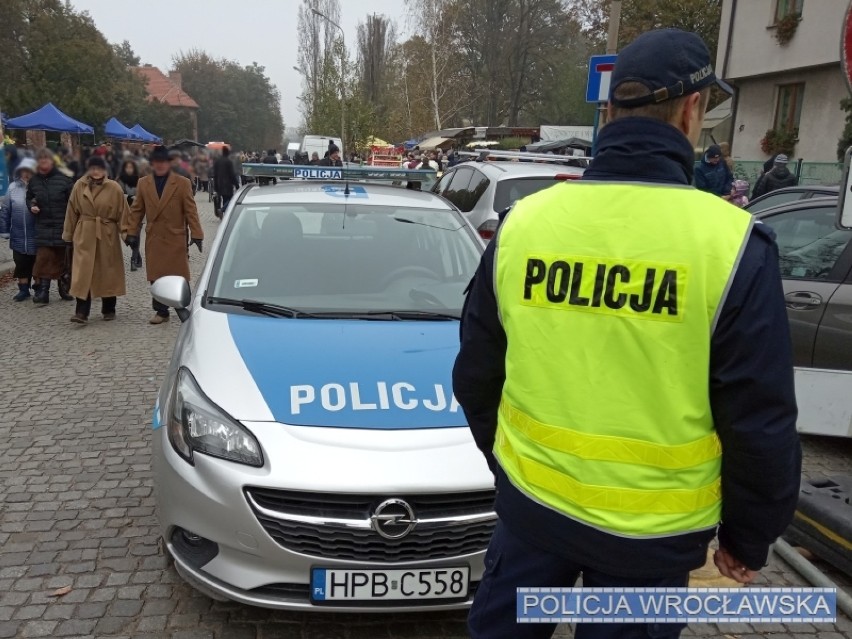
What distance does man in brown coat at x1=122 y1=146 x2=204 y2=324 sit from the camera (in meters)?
8.26

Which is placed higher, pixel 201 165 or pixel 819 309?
pixel 819 309

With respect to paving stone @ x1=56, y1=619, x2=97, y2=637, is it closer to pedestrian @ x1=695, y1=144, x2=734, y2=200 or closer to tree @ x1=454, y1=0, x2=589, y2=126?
pedestrian @ x1=695, y1=144, x2=734, y2=200

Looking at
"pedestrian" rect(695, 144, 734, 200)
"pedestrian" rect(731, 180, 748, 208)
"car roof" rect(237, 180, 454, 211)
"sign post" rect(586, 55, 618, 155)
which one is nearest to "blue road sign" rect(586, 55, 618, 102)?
"sign post" rect(586, 55, 618, 155)

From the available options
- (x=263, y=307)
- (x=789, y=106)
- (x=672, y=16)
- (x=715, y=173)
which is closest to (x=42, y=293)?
(x=263, y=307)

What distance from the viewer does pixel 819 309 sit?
16.6 ft

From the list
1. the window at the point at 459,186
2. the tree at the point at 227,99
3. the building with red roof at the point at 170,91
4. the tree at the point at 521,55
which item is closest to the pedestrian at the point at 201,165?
the window at the point at 459,186

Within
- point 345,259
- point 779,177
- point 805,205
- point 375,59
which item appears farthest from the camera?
point 375,59

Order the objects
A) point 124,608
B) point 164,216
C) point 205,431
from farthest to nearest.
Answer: point 164,216 → point 124,608 → point 205,431

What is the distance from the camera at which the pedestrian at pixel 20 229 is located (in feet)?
Answer: 30.6

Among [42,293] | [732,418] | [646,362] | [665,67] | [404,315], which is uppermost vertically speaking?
[665,67]

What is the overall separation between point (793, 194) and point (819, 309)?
197 centimetres

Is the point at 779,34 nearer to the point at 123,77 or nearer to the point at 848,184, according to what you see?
the point at 848,184

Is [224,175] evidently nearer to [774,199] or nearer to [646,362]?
[774,199]

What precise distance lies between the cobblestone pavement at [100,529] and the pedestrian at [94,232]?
140cm
